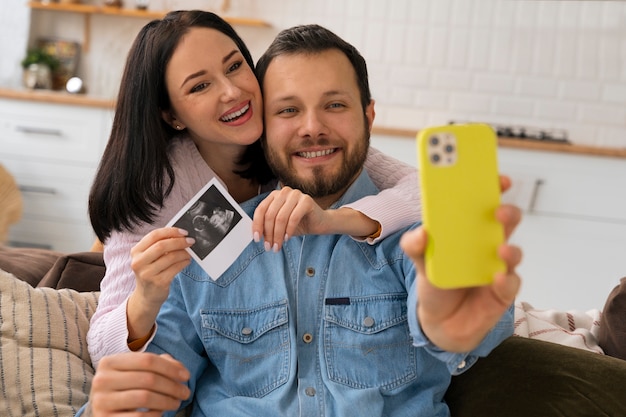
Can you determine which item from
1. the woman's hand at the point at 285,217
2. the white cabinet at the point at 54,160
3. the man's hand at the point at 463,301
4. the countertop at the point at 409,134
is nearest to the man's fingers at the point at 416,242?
the man's hand at the point at 463,301

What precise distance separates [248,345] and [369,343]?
0.81 feet

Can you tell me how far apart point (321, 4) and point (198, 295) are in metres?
3.47

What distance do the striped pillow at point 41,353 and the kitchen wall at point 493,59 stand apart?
3257 mm

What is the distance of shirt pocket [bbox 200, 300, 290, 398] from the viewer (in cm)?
156

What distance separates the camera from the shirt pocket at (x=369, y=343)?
4.99 feet

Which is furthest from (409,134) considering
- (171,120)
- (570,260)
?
(171,120)

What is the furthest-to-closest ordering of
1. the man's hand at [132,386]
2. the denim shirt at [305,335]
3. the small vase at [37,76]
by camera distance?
the small vase at [37,76] → the denim shirt at [305,335] → the man's hand at [132,386]

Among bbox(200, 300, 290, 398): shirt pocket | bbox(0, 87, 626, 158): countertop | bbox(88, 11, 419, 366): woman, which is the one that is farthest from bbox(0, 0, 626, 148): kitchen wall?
bbox(200, 300, 290, 398): shirt pocket

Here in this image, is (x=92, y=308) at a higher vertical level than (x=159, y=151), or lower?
lower

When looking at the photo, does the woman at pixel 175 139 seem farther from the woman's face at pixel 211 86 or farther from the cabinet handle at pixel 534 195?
the cabinet handle at pixel 534 195

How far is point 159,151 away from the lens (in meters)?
1.93

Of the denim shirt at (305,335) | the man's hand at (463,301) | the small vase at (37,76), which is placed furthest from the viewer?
the small vase at (37,76)

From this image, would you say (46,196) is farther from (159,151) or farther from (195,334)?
(195,334)

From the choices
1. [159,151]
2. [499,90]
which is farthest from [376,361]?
[499,90]
